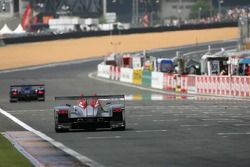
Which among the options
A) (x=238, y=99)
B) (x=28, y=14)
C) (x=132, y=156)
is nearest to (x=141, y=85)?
(x=238, y=99)

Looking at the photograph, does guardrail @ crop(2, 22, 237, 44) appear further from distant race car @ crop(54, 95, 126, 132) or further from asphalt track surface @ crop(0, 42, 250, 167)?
distant race car @ crop(54, 95, 126, 132)

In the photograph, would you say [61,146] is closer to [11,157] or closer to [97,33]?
[11,157]

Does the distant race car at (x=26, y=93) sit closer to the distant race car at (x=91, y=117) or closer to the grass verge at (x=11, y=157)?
the distant race car at (x=91, y=117)

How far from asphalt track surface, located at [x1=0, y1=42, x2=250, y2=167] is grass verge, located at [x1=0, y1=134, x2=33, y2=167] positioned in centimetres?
163

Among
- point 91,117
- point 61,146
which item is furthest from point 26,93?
point 61,146

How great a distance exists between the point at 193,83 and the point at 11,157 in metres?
42.4

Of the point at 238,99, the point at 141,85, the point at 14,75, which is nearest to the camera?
the point at 238,99

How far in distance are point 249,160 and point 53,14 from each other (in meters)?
170

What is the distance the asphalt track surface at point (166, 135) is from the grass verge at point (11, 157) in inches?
64.1

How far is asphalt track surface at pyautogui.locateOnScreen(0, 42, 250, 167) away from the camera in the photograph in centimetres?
1956

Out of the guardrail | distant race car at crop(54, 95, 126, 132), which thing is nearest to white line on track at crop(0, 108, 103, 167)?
distant race car at crop(54, 95, 126, 132)

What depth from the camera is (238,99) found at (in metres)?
51.2

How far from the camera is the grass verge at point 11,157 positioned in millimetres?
17667

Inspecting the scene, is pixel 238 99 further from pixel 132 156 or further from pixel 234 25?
pixel 234 25
